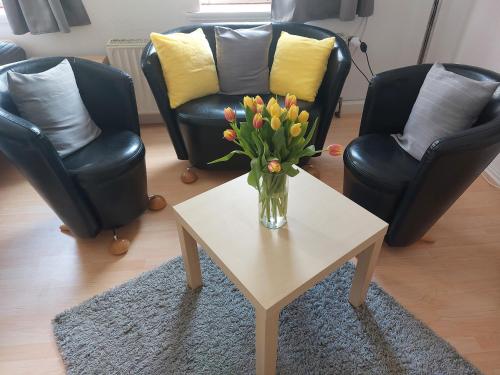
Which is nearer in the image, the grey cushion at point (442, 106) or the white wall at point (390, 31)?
the grey cushion at point (442, 106)

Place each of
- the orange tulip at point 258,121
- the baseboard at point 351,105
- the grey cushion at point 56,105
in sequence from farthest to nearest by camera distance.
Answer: the baseboard at point 351,105 < the grey cushion at point 56,105 < the orange tulip at point 258,121

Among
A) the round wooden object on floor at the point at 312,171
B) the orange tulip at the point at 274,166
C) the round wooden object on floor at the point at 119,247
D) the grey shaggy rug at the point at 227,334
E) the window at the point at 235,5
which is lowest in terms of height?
the grey shaggy rug at the point at 227,334

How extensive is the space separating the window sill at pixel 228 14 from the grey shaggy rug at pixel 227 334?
6.01ft

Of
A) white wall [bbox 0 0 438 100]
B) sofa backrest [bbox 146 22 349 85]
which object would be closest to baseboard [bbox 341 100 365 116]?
white wall [bbox 0 0 438 100]

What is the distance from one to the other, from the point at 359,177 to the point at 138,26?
1.89 meters

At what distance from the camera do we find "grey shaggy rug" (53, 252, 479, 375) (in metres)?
1.26

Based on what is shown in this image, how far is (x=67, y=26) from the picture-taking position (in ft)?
7.17

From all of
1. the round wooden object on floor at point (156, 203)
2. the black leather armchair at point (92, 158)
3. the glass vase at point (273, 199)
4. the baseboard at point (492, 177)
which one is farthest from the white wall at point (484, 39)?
the black leather armchair at point (92, 158)

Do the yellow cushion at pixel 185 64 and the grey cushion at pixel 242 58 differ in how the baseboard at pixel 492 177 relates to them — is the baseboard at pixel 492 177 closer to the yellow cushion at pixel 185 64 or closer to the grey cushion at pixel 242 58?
the grey cushion at pixel 242 58

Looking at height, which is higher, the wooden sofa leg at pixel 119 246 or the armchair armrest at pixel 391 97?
the armchair armrest at pixel 391 97

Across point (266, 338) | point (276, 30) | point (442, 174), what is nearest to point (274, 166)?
point (266, 338)

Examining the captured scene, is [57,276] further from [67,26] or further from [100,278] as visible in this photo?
[67,26]

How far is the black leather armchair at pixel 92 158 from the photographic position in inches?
52.3

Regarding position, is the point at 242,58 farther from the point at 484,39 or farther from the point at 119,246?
the point at 484,39
